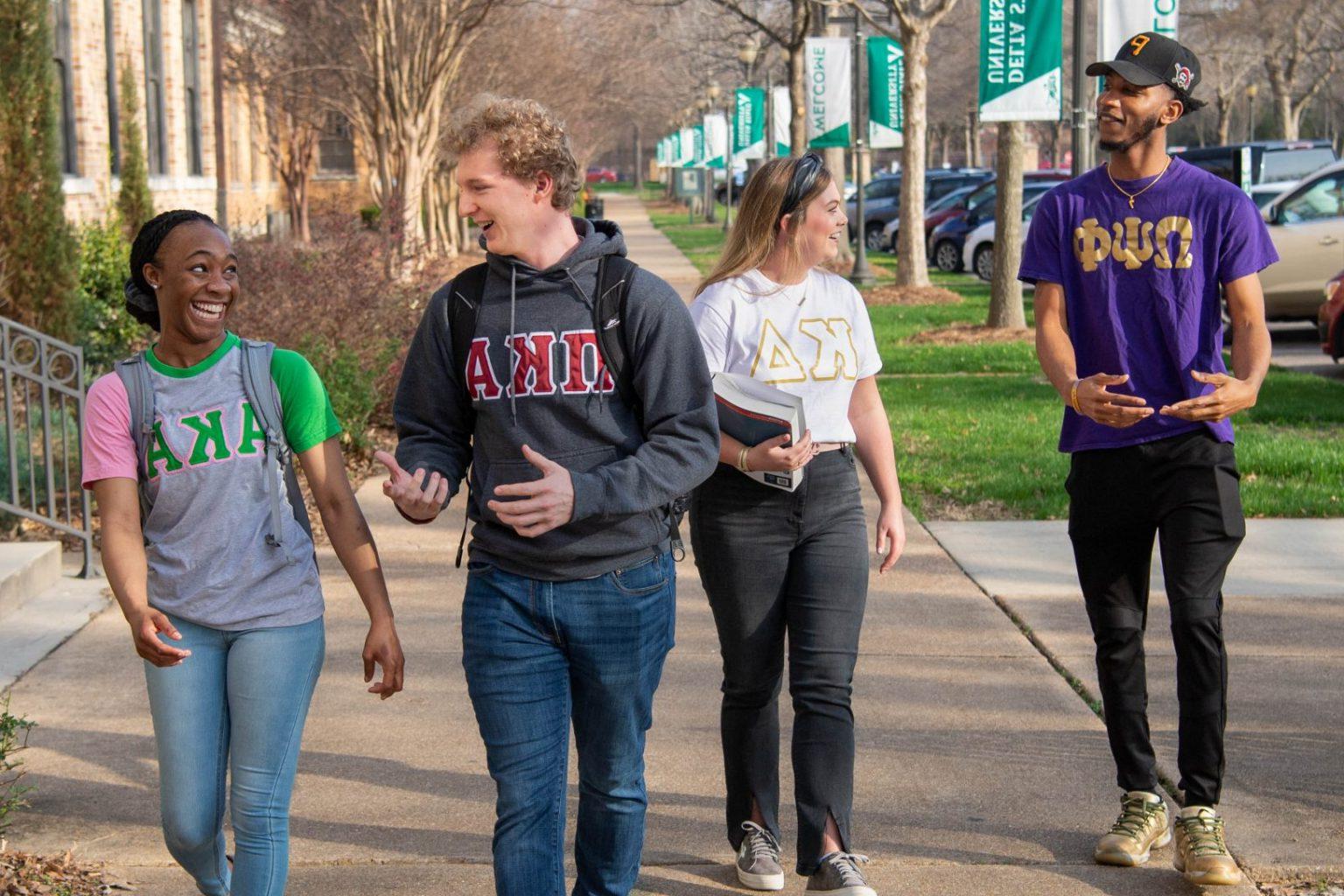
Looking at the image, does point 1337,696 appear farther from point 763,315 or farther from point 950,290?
point 950,290

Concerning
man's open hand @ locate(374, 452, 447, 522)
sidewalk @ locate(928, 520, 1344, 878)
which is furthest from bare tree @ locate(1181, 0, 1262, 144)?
man's open hand @ locate(374, 452, 447, 522)

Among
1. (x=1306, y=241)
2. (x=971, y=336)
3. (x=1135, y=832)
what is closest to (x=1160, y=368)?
(x=1135, y=832)

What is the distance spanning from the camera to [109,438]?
10.9 feet

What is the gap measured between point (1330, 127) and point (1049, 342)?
85287 millimetres

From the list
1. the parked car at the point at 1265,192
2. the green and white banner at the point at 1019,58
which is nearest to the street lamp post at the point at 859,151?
the parked car at the point at 1265,192

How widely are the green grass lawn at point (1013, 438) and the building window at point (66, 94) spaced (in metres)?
8.64

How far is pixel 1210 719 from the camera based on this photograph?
432 centimetres

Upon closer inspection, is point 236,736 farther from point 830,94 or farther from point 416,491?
point 830,94

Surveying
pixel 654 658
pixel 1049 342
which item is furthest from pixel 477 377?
pixel 1049 342

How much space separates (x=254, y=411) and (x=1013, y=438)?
8520mm

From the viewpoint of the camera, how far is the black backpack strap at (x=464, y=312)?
334 centimetres

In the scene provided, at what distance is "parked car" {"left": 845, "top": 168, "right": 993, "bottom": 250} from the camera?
1540 inches

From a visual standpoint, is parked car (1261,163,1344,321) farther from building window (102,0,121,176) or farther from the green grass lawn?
building window (102,0,121,176)

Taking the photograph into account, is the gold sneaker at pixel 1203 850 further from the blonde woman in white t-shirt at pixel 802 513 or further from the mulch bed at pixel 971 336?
the mulch bed at pixel 971 336
